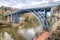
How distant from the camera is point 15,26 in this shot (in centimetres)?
365

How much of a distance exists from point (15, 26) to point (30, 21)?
1.05 feet

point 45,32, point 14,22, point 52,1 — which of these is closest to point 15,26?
point 14,22

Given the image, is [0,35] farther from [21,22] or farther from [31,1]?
[31,1]

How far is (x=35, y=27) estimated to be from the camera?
146 inches

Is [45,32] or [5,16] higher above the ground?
[5,16]

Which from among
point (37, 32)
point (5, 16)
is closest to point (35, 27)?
point (37, 32)

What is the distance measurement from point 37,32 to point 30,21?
0.87 feet

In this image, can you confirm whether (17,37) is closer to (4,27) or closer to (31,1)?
(4,27)

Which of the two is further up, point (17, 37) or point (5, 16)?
point (5, 16)

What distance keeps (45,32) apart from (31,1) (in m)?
0.70

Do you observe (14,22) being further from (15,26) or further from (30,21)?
(30,21)

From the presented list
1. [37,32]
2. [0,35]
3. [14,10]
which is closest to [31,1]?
[14,10]

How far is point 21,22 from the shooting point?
368 centimetres

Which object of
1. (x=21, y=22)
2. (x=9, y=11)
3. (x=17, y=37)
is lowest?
(x=17, y=37)
